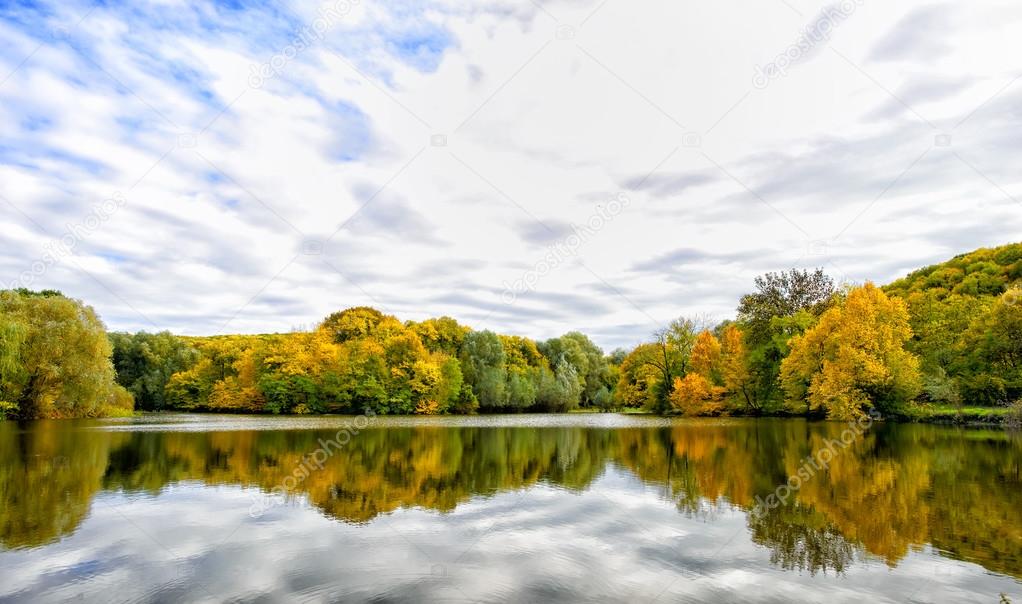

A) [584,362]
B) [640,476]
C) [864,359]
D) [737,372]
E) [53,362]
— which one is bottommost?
[640,476]

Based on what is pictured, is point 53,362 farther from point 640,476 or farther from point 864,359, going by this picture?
point 864,359

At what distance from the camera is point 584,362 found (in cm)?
9444

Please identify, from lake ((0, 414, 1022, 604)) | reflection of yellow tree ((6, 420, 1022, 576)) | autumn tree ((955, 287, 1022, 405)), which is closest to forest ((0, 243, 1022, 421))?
autumn tree ((955, 287, 1022, 405))

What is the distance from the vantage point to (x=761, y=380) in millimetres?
56406

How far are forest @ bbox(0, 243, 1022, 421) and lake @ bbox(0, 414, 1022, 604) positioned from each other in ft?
72.0

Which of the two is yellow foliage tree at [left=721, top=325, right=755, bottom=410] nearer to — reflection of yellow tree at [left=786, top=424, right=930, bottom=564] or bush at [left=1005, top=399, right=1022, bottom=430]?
bush at [left=1005, top=399, right=1022, bottom=430]

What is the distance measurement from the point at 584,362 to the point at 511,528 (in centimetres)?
8385

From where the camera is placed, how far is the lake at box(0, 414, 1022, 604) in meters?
8.20

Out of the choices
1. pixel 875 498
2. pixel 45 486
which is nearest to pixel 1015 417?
pixel 875 498

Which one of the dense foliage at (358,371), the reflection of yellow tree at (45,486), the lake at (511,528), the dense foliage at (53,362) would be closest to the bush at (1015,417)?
the lake at (511,528)

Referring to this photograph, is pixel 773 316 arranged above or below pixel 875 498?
above

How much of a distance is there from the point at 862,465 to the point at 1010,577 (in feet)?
40.0

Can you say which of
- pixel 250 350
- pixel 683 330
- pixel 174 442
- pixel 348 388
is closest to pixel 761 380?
pixel 683 330

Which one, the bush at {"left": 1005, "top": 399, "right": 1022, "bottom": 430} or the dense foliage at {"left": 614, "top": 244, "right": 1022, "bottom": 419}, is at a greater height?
the dense foliage at {"left": 614, "top": 244, "right": 1022, "bottom": 419}
